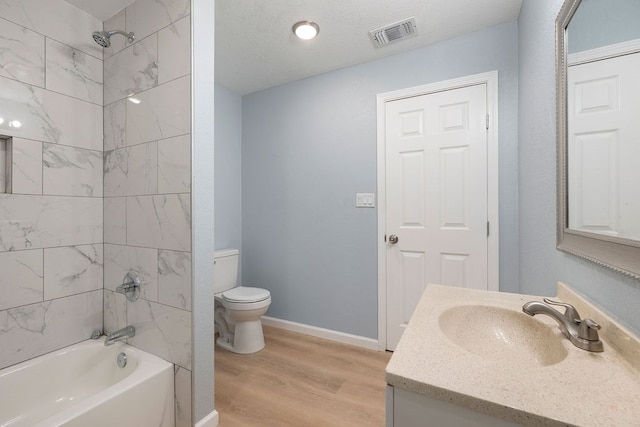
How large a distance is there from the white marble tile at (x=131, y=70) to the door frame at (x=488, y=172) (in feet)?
5.20

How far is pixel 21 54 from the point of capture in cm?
141

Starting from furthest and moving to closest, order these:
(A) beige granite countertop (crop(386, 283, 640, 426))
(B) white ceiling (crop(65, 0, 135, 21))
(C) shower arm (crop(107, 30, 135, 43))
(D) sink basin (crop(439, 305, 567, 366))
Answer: (B) white ceiling (crop(65, 0, 135, 21)) < (C) shower arm (crop(107, 30, 135, 43)) < (D) sink basin (crop(439, 305, 567, 366)) < (A) beige granite countertop (crop(386, 283, 640, 426))

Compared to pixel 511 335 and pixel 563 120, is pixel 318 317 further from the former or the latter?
pixel 563 120

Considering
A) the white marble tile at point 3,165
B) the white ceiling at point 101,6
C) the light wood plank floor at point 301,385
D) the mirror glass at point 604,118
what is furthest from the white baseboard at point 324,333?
the white ceiling at point 101,6

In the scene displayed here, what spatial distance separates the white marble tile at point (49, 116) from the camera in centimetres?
137

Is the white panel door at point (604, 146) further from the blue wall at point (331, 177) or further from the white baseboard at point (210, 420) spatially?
the white baseboard at point (210, 420)

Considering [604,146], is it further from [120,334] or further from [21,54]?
[21,54]

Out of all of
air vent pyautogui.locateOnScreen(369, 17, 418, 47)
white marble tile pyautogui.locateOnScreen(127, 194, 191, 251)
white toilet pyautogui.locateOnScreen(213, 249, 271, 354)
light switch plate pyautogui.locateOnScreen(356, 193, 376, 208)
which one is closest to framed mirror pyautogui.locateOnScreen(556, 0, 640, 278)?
air vent pyautogui.locateOnScreen(369, 17, 418, 47)

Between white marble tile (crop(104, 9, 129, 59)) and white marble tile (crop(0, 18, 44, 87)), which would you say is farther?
white marble tile (crop(104, 9, 129, 59))

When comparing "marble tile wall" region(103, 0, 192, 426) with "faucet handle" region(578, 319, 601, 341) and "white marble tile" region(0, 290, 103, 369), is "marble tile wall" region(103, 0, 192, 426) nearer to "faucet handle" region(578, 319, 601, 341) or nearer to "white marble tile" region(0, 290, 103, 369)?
"white marble tile" region(0, 290, 103, 369)

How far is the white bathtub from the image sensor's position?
1.10 m

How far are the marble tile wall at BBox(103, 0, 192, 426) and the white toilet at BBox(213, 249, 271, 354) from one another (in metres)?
0.72

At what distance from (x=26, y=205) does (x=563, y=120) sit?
2528mm

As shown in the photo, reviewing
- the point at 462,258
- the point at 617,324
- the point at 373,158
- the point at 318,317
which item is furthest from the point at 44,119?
the point at 462,258
